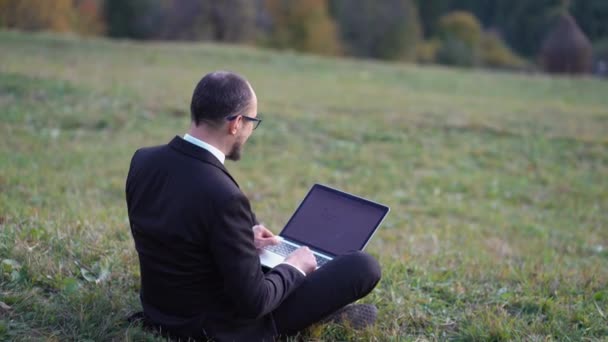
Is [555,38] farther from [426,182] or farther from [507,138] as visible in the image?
[426,182]

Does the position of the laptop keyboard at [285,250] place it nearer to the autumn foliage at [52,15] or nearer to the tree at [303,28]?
the autumn foliage at [52,15]

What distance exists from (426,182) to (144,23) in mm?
44981

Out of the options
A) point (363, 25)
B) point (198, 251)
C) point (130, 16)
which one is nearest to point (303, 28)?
point (363, 25)

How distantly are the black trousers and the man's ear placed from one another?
0.89m

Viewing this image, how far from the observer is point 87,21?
54.2 m

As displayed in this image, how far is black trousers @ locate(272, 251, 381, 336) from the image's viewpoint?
3.52m

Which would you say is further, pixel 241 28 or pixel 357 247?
pixel 241 28

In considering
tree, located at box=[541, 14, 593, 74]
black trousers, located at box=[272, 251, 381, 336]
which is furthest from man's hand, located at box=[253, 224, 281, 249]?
tree, located at box=[541, 14, 593, 74]

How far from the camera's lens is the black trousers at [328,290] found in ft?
11.5

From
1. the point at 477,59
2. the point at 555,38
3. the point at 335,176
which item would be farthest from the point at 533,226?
the point at 477,59

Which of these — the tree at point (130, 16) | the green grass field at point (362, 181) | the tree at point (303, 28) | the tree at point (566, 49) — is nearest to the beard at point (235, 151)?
the green grass field at point (362, 181)

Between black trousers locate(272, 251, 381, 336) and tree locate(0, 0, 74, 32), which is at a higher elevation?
black trousers locate(272, 251, 381, 336)

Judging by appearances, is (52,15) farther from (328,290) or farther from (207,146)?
(328,290)

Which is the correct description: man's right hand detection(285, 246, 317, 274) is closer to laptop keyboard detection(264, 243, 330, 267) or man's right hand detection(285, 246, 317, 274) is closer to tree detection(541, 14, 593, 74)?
laptop keyboard detection(264, 243, 330, 267)
